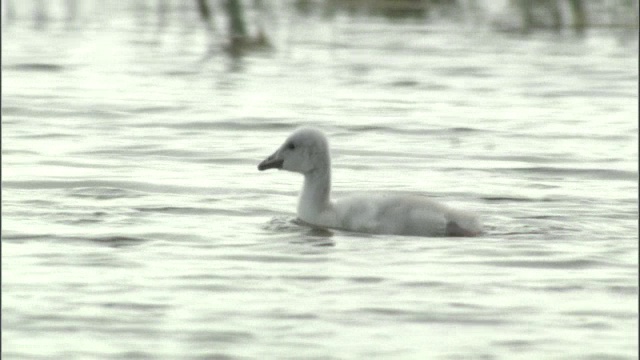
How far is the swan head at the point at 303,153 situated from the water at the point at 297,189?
0.32 metres

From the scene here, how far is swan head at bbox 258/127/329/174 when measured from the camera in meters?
11.6

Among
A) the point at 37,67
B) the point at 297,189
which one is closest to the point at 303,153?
the point at 297,189

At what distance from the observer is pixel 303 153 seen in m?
11.7

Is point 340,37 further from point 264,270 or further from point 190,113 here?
point 264,270

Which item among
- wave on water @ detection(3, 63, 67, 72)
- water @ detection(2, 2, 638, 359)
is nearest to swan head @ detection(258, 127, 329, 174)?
water @ detection(2, 2, 638, 359)

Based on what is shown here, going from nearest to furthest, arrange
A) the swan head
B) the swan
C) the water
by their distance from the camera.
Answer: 1. the water
2. the swan
3. the swan head

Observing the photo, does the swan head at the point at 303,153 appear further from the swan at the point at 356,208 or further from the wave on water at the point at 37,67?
the wave on water at the point at 37,67

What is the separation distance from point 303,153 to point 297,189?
4.77ft

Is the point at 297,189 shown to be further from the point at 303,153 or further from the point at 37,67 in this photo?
the point at 37,67

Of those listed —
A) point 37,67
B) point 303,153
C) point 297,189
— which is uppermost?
point 303,153

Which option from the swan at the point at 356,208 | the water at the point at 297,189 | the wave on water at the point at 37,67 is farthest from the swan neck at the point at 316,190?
the wave on water at the point at 37,67

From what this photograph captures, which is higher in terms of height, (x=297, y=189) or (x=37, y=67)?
(x=297, y=189)

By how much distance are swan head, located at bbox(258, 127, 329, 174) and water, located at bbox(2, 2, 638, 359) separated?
32 cm

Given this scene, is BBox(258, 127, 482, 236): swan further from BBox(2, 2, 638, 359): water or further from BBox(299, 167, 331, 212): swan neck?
BBox(2, 2, 638, 359): water
